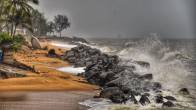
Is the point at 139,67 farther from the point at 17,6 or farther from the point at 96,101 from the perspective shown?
the point at 96,101

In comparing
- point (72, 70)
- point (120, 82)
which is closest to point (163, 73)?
point (72, 70)

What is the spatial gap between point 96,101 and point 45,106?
3.69 m

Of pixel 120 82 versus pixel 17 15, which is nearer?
pixel 120 82

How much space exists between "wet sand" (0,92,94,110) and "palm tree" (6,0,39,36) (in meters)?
17.0

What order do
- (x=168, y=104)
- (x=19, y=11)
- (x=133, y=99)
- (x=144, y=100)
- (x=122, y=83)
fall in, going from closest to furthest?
(x=168, y=104), (x=144, y=100), (x=133, y=99), (x=122, y=83), (x=19, y=11)

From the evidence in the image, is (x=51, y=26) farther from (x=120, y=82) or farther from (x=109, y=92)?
(x=109, y=92)

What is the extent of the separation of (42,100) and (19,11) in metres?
20.9

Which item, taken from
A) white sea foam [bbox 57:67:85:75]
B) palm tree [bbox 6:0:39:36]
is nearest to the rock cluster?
white sea foam [bbox 57:67:85:75]

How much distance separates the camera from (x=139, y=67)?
46.5m

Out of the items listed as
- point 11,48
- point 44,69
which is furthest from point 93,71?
point 11,48

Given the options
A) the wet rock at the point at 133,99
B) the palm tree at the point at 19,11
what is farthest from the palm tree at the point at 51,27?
the wet rock at the point at 133,99

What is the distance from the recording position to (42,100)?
2686 centimetres

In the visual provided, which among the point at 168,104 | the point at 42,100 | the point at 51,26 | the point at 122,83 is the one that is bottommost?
the point at 168,104

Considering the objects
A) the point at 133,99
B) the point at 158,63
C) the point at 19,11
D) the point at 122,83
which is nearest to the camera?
the point at 133,99
